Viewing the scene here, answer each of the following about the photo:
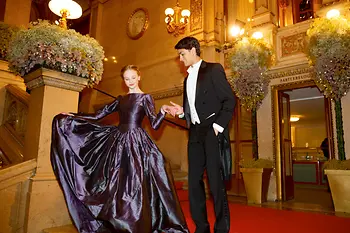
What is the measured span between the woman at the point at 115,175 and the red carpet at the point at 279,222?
0.51 m

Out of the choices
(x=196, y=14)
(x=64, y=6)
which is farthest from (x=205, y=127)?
(x=196, y=14)

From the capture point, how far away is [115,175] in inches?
98.4

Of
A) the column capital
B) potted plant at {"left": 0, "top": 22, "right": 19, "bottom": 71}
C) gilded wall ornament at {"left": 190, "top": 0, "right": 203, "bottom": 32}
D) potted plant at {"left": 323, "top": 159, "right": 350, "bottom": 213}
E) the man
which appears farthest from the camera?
gilded wall ornament at {"left": 190, "top": 0, "right": 203, "bottom": 32}

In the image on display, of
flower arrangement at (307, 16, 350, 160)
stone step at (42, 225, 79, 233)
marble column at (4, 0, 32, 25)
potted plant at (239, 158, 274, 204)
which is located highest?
marble column at (4, 0, 32, 25)

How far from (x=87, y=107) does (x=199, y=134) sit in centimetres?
819

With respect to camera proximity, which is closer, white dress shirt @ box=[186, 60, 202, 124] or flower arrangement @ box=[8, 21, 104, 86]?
→ white dress shirt @ box=[186, 60, 202, 124]

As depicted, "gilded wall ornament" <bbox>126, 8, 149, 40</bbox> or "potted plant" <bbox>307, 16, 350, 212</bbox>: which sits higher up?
"gilded wall ornament" <bbox>126, 8, 149, 40</bbox>

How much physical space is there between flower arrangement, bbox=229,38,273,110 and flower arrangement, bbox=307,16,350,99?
3.22 ft

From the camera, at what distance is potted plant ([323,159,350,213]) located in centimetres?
429

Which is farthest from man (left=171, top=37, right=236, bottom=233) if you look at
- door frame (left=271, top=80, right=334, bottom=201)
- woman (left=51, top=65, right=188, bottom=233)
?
door frame (left=271, top=80, right=334, bottom=201)

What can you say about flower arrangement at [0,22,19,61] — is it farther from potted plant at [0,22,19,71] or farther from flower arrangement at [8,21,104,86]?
flower arrangement at [8,21,104,86]

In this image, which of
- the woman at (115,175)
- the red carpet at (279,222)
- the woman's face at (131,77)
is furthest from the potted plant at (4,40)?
the red carpet at (279,222)

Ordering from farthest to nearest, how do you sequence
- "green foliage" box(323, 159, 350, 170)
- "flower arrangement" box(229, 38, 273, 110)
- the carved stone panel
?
the carved stone panel
"flower arrangement" box(229, 38, 273, 110)
"green foliage" box(323, 159, 350, 170)

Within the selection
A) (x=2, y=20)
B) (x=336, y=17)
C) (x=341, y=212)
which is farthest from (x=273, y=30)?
(x=2, y=20)
